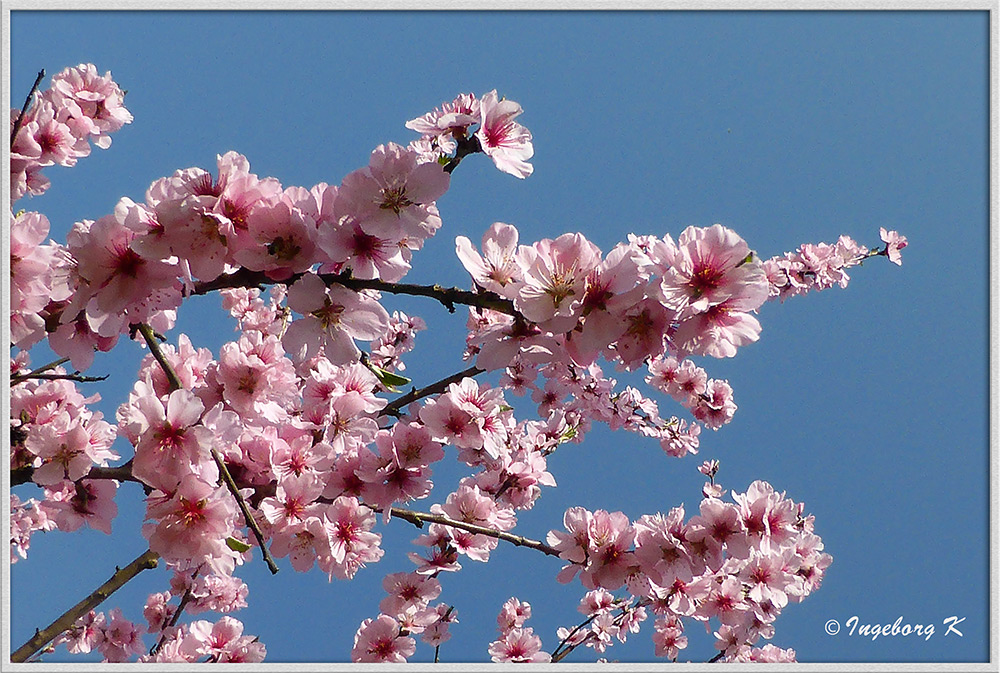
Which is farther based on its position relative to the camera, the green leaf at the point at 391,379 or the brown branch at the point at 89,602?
the brown branch at the point at 89,602

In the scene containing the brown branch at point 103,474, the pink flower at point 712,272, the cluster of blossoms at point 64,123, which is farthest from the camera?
the cluster of blossoms at point 64,123

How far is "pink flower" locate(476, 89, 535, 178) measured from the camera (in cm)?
153

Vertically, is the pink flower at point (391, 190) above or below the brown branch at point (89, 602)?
above

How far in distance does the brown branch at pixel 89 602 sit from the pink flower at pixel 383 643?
1148 mm

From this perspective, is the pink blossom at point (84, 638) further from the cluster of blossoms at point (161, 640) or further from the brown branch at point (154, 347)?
the brown branch at point (154, 347)

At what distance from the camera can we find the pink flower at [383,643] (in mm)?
3014

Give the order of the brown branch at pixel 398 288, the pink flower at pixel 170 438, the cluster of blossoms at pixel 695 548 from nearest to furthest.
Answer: the brown branch at pixel 398 288 < the pink flower at pixel 170 438 < the cluster of blossoms at pixel 695 548

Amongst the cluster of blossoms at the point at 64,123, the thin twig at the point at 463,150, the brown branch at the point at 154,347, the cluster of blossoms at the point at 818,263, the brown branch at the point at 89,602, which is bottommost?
the brown branch at the point at 89,602

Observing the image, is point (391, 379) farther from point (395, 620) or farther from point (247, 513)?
point (395, 620)

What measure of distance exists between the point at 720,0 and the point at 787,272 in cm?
313

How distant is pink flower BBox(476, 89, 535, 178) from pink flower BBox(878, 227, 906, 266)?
4.30 meters

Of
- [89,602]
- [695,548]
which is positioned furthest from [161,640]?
[695,548]

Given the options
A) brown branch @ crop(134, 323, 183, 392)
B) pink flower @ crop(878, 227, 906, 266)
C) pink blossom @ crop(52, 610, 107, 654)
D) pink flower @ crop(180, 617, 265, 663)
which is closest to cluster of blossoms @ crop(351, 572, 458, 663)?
pink flower @ crop(180, 617, 265, 663)

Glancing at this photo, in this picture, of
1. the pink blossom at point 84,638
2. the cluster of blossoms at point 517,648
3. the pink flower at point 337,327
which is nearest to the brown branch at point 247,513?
the pink flower at point 337,327
